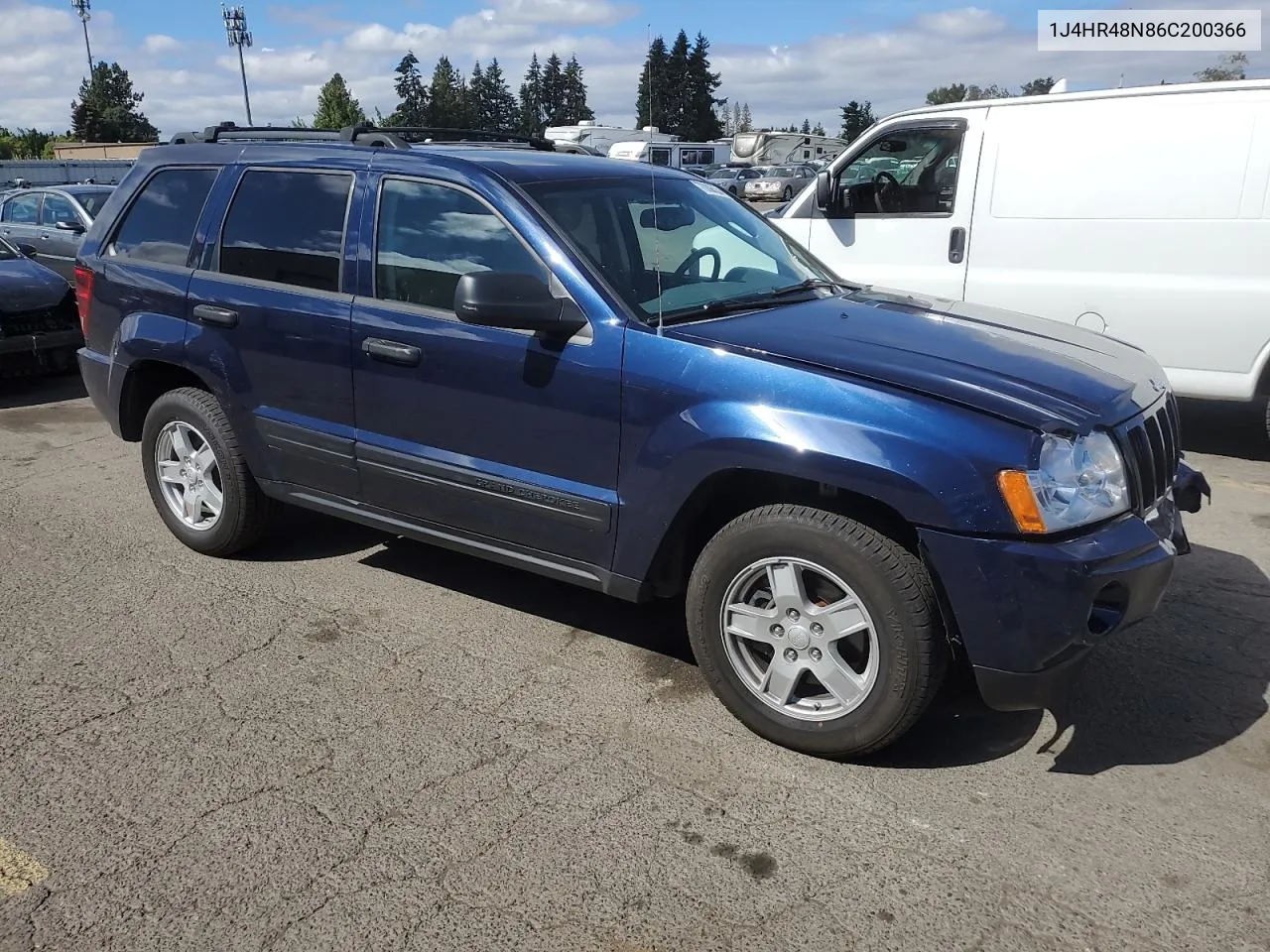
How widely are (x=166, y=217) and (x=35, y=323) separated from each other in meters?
4.96

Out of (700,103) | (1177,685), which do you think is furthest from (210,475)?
(700,103)

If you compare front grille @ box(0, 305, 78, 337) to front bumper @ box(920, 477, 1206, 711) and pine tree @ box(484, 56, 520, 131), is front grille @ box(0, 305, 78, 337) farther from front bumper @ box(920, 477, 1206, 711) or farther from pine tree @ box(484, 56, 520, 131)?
pine tree @ box(484, 56, 520, 131)

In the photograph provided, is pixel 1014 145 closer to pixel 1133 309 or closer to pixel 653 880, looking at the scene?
pixel 1133 309

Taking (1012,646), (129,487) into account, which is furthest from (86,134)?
(1012,646)

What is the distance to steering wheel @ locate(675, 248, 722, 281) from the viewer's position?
3.90 meters

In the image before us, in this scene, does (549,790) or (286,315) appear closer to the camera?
(549,790)

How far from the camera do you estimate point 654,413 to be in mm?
3371

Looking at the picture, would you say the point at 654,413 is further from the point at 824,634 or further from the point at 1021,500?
the point at 1021,500

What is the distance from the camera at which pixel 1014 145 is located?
660cm

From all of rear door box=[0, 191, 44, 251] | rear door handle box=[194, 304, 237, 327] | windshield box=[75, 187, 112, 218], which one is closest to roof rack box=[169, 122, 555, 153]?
rear door handle box=[194, 304, 237, 327]

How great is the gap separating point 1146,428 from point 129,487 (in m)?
5.41

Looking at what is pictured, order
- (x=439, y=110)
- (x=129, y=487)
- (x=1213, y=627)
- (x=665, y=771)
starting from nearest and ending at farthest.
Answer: (x=665, y=771), (x=1213, y=627), (x=129, y=487), (x=439, y=110)

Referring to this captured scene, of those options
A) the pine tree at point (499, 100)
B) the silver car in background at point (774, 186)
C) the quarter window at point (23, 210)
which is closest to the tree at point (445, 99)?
the pine tree at point (499, 100)

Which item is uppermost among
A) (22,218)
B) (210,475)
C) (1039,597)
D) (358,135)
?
(358,135)
